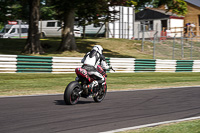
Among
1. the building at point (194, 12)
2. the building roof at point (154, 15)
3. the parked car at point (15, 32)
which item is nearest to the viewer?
the parked car at point (15, 32)

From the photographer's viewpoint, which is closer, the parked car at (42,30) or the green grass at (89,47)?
the green grass at (89,47)

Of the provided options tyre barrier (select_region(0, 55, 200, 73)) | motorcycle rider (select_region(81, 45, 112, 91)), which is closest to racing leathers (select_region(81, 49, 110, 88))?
motorcycle rider (select_region(81, 45, 112, 91))

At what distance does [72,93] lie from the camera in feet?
26.2

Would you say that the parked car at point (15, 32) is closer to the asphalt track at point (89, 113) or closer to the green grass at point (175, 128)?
the asphalt track at point (89, 113)

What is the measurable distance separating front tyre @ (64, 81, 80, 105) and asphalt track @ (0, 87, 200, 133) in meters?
0.17

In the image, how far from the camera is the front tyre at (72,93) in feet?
25.6

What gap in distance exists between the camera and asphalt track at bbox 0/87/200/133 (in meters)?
5.80

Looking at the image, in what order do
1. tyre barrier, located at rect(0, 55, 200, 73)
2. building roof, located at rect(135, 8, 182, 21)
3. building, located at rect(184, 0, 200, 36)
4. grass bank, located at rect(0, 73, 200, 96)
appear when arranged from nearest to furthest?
grass bank, located at rect(0, 73, 200, 96) < tyre barrier, located at rect(0, 55, 200, 73) < building roof, located at rect(135, 8, 182, 21) < building, located at rect(184, 0, 200, 36)

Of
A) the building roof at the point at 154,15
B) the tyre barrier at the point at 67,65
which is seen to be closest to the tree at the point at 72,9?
the tyre barrier at the point at 67,65

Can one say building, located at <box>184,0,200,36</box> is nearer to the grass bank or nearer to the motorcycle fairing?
the grass bank

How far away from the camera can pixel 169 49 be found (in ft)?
102

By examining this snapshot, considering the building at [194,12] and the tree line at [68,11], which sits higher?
the building at [194,12]

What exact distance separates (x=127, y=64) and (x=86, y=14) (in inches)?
325

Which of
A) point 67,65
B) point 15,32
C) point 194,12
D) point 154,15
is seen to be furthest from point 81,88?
point 194,12
